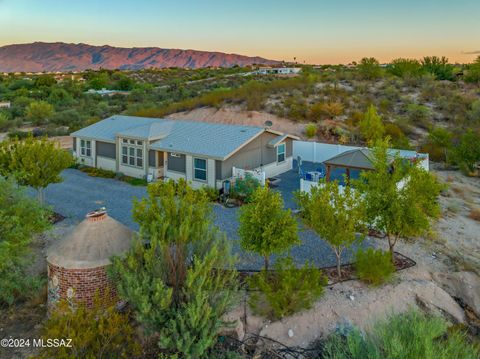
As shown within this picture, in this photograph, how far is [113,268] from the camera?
31.9 feet

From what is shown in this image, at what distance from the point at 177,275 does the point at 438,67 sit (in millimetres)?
57875

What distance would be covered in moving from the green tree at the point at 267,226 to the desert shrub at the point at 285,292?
65cm

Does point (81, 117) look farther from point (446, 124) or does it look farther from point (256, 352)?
point (256, 352)

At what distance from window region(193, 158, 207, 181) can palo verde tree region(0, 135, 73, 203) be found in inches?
262

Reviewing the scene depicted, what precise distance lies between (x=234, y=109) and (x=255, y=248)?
3089 centimetres

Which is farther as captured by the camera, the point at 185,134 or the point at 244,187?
the point at 185,134

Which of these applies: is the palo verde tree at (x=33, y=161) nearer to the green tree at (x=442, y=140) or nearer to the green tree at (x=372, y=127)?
the green tree at (x=372, y=127)

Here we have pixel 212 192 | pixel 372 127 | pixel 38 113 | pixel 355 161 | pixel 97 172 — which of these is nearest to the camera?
pixel 355 161

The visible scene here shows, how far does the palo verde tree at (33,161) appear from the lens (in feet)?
51.4

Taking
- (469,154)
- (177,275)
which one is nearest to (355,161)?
(177,275)

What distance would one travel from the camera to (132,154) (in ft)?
77.6

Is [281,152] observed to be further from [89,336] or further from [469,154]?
[89,336]

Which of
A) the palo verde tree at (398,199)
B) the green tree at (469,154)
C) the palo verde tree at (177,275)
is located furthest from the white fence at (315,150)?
the palo verde tree at (177,275)

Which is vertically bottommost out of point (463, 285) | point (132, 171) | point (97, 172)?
point (463, 285)
